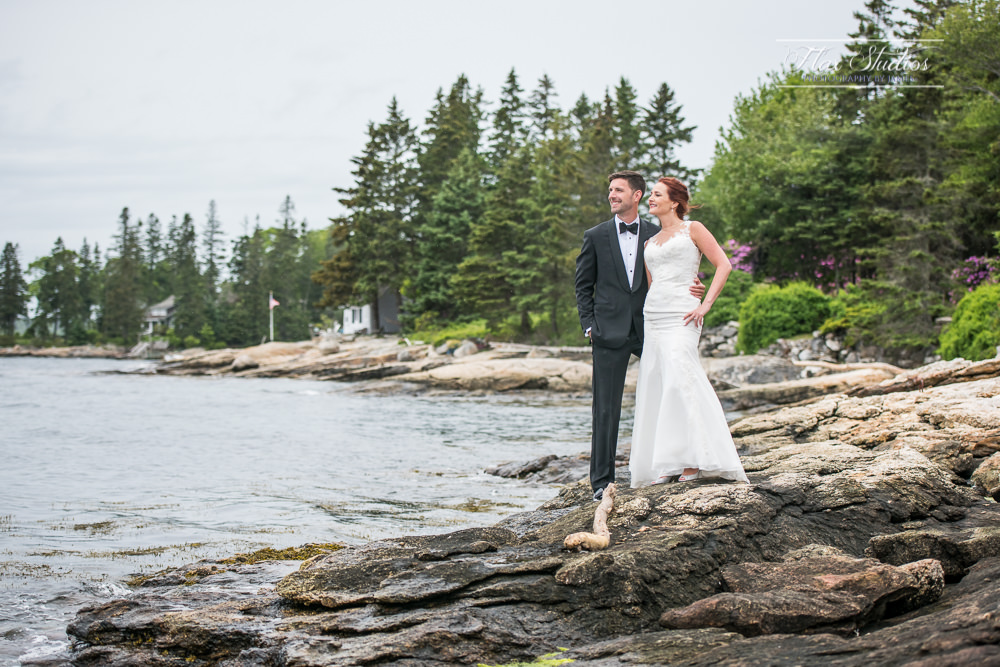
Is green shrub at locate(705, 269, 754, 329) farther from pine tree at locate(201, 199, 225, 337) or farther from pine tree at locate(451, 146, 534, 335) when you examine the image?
pine tree at locate(201, 199, 225, 337)

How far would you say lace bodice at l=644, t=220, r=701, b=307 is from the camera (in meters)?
5.88

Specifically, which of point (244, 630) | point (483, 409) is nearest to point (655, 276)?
point (244, 630)

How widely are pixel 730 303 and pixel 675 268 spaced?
1189 inches

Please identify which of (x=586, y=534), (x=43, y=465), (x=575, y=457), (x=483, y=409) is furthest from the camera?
(x=483, y=409)

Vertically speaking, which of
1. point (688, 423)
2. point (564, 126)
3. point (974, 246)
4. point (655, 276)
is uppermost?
point (564, 126)

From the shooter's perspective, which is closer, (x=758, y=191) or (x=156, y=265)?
(x=758, y=191)

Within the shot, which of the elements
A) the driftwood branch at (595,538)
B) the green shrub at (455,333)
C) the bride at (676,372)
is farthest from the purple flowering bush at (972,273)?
the green shrub at (455,333)

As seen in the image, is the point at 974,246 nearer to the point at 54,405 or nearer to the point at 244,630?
the point at 244,630

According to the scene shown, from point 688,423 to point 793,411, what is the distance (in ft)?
20.9

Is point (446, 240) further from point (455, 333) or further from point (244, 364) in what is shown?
point (244, 364)

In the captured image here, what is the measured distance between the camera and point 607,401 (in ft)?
19.9

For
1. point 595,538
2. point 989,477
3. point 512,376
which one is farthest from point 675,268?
point 512,376

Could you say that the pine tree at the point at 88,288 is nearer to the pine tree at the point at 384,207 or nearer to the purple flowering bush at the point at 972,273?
the pine tree at the point at 384,207

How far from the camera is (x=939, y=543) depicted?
4422 mm
